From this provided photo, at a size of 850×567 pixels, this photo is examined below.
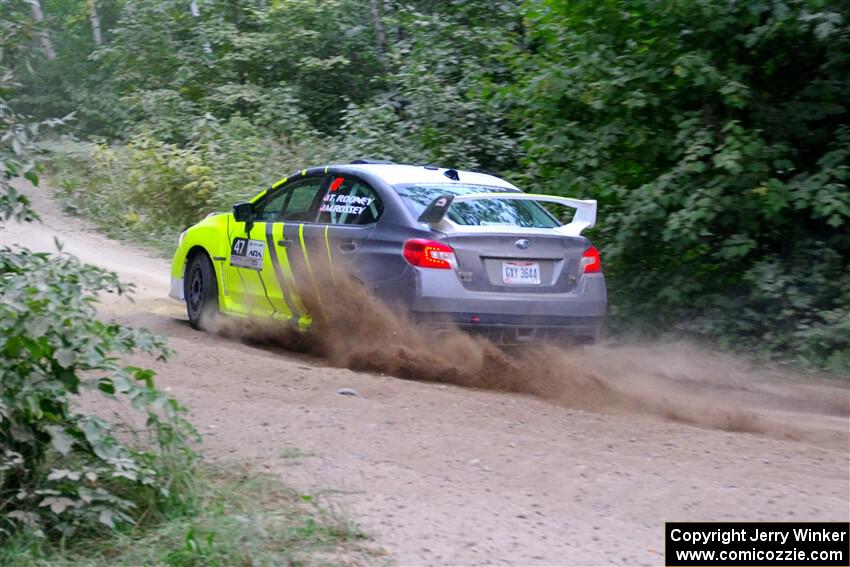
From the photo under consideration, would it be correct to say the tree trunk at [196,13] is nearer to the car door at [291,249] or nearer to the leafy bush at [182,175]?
the leafy bush at [182,175]

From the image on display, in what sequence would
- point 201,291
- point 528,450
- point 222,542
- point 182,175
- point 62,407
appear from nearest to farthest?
point 222,542, point 62,407, point 528,450, point 201,291, point 182,175

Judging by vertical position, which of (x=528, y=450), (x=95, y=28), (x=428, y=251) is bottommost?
(x=528, y=450)

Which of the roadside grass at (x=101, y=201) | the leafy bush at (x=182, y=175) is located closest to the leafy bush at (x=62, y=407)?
the leafy bush at (x=182, y=175)

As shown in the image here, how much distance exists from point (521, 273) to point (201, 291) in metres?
3.60

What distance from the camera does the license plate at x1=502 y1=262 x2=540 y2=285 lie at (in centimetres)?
825

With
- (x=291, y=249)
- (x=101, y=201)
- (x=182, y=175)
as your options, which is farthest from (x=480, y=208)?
(x=101, y=201)

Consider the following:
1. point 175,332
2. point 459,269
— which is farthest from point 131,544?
point 175,332

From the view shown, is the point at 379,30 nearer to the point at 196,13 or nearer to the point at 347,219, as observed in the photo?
the point at 196,13

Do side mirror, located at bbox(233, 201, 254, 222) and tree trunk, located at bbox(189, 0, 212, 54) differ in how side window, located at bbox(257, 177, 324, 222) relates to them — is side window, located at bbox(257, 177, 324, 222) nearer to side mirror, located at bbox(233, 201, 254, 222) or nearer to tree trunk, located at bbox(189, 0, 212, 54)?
side mirror, located at bbox(233, 201, 254, 222)

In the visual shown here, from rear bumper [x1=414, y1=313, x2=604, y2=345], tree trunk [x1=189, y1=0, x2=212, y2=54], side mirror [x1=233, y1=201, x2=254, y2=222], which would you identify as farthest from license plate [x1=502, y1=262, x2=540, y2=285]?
tree trunk [x1=189, y1=0, x2=212, y2=54]

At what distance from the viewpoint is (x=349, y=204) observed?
9.12m

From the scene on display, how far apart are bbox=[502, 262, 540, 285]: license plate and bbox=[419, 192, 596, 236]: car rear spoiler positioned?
0.46 meters

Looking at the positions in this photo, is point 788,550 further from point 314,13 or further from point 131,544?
point 314,13

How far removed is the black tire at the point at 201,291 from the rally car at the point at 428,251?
1.05 feet
